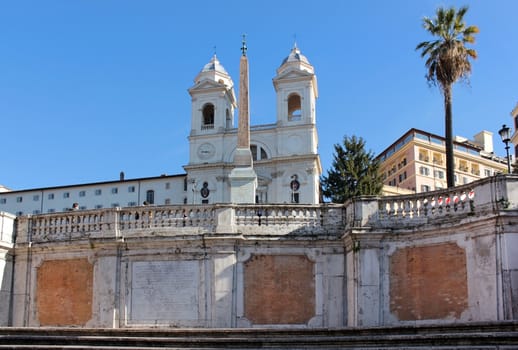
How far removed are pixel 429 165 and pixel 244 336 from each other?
3778 inches

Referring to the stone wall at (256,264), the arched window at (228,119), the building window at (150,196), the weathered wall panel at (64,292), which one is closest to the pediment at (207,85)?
the arched window at (228,119)

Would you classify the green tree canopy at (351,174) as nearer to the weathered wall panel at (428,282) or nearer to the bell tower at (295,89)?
the bell tower at (295,89)

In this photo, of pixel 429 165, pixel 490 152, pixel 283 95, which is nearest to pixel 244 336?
pixel 283 95

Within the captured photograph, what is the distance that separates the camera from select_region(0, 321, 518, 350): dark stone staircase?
13.0m

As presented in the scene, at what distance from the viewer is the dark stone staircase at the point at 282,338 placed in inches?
512

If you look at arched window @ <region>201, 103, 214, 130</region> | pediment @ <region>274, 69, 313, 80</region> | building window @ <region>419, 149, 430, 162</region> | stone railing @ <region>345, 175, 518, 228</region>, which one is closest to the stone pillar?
stone railing @ <region>345, 175, 518, 228</region>

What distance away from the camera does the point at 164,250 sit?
66.6 feet

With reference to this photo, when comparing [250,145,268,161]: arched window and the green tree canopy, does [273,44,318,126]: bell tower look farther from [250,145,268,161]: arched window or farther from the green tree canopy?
the green tree canopy

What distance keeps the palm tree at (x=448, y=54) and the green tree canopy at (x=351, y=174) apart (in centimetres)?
2806

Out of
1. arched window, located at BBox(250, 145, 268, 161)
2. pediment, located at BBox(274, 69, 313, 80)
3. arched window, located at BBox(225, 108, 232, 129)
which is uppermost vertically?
pediment, located at BBox(274, 69, 313, 80)

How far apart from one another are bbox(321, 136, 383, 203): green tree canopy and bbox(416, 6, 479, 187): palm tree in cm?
2806

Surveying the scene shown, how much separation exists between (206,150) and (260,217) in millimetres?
67175

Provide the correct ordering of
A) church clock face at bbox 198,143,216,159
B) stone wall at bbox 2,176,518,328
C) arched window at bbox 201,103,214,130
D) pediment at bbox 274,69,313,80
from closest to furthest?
1. stone wall at bbox 2,176,518,328
2. church clock face at bbox 198,143,216,159
3. pediment at bbox 274,69,313,80
4. arched window at bbox 201,103,214,130

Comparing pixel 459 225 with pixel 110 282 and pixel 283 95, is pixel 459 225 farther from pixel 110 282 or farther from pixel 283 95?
pixel 283 95
